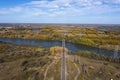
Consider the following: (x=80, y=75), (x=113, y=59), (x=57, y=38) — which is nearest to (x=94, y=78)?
(x=80, y=75)

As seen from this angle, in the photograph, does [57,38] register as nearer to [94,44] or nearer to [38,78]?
[94,44]

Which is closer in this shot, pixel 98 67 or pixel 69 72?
pixel 69 72

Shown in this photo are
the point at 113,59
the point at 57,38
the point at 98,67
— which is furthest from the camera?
the point at 57,38

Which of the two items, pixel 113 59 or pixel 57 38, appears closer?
pixel 113 59

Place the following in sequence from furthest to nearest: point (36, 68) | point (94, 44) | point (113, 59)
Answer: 1. point (94, 44)
2. point (113, 59)
3. point (36, 68)

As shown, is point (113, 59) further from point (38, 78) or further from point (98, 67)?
point (38, 78)

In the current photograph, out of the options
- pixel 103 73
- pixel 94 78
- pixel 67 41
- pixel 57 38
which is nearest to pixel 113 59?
pixel 103 73

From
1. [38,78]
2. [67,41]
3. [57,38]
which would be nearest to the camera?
[38,78]

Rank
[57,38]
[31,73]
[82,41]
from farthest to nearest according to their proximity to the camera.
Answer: [57,38], [82,41], [31,73]
